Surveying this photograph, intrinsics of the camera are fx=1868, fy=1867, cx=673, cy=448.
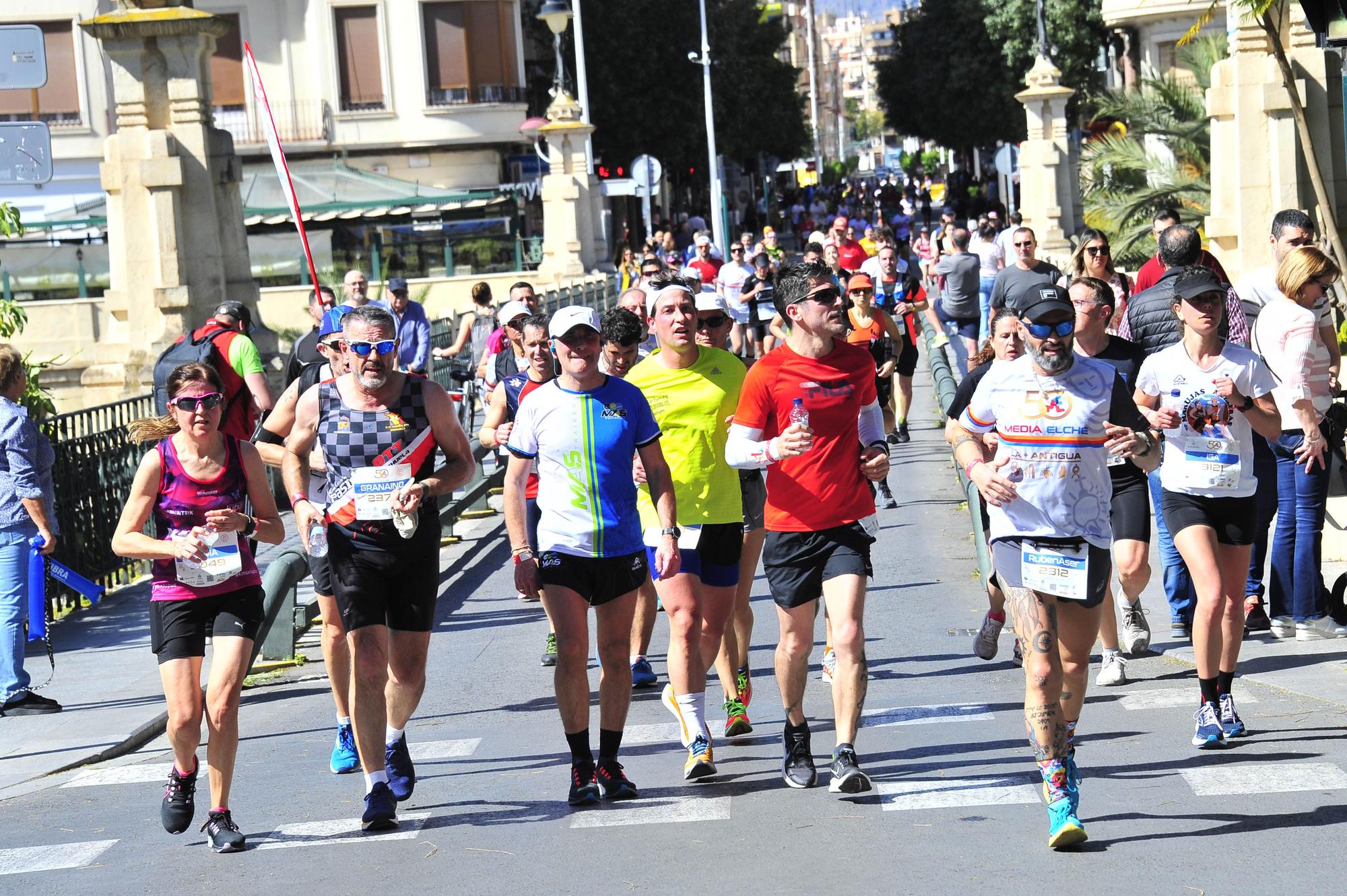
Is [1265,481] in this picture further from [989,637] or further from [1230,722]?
[1230,722]

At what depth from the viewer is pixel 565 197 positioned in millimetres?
38469

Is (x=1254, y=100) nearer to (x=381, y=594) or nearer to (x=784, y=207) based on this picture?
(x=381, y=594)

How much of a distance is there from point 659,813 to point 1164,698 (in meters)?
2.76

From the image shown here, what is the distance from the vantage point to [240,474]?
7336 millimetres

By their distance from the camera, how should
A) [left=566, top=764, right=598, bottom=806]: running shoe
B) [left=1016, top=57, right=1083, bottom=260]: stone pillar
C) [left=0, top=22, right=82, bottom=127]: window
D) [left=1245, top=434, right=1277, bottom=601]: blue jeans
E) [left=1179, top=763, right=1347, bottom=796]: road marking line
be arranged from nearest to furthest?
[left=1179, top=763, right=1347, bottom=796]: road marking line
[left=566, top=764, right=598, bottom=806]: running shoe
[left=1245, top=434, right=1277, bottom=601]: blue jeans
[left=1016, top=57, right=1083, bottom=260]: stone pillar
[left=0, top=22, right=82, bottom=127]: window

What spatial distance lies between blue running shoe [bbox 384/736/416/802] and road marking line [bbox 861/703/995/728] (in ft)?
7.03

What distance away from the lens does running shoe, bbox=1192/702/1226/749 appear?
7.56 m

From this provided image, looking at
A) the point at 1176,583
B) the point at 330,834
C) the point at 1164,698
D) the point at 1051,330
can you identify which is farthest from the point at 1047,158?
the point at 330,834

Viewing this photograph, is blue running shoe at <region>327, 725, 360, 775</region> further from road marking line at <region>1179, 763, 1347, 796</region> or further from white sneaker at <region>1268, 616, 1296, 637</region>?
white sneaker at <region>1268, 616, 1296, 637</region>

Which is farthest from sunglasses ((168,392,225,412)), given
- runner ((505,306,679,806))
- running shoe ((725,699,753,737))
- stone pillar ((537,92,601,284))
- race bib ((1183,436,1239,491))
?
stone pillar ((537,92,601,284))

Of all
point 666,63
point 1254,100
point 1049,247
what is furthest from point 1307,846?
point 666,63

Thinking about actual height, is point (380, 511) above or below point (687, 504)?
above

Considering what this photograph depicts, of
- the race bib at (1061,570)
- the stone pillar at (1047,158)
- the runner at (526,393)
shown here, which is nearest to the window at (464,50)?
the stone pillar at (1047,158)

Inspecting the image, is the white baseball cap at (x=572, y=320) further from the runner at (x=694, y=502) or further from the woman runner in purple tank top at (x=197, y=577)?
the woman runner in purple tank top at (x=197, y=577)
